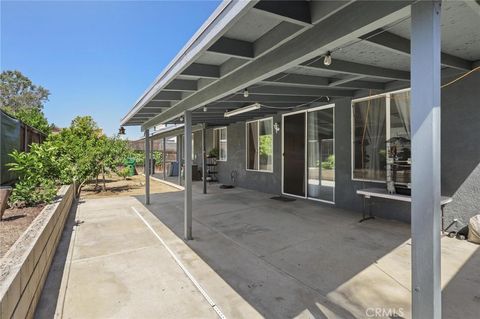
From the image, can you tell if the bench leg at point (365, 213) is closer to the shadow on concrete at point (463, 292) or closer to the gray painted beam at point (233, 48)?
the shadow on concrete at point (463, 292)

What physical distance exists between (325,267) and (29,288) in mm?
2818

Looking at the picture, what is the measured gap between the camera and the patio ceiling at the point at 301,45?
161cm

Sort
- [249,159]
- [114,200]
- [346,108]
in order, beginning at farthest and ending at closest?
[249,159], [114,200], [346,108]

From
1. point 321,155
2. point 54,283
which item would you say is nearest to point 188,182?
point 54,283

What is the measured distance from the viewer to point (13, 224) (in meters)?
3.12

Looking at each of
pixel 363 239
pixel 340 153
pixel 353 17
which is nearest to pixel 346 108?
pixel 340 153

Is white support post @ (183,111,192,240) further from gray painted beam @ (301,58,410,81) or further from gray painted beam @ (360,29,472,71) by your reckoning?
gray painted beam @ (360,29,472,71)

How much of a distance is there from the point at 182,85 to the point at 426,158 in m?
3.03

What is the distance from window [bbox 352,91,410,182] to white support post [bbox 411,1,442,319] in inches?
149

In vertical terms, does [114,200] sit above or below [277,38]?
below

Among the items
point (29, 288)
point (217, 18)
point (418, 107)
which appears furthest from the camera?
point (29, 288)

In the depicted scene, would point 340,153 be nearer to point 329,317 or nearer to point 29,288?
point 329,317

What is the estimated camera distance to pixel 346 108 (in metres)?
5.55

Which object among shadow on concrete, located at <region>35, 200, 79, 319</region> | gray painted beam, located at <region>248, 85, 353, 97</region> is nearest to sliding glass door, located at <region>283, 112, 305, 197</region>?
gray painted beam, located at <region>248, 85, 353, 97</region>
